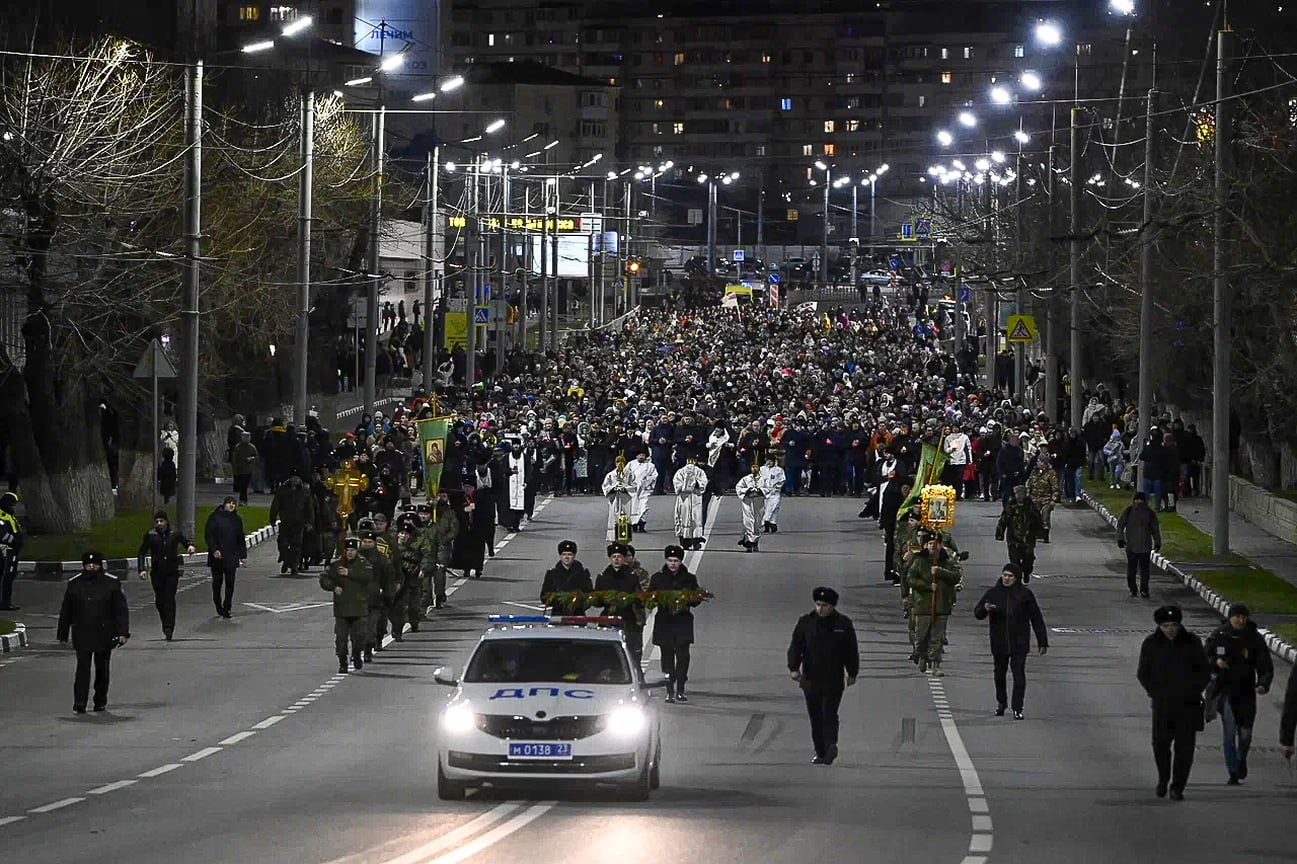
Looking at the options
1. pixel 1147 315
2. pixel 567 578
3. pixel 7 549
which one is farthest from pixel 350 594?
pixel 1147 315

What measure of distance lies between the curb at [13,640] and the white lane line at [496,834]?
40.5 ft

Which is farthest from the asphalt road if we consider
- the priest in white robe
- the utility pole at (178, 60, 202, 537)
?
the priest in white robe

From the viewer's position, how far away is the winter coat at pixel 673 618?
2198cm

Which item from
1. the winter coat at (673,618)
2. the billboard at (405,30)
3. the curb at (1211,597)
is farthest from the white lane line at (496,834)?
the billboard at (405,30)

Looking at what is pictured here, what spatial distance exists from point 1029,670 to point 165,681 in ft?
29.3

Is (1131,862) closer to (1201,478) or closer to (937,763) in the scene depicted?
(937,763)

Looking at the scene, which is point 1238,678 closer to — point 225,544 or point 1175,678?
point 1175,678

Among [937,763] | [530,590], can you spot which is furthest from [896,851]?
[530,590]

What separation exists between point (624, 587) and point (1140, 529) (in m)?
10.6

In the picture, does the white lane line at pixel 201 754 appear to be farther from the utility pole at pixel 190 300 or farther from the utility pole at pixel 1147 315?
the utility pole at pixel 1147 315

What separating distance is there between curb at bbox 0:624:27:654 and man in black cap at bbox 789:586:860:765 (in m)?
11.5

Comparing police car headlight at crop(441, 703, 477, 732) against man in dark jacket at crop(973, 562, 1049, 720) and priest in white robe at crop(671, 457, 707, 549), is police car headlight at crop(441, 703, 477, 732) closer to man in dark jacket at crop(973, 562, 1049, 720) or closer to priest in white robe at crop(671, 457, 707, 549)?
man in dark jacket at crop(973, 562, 1049, 720)

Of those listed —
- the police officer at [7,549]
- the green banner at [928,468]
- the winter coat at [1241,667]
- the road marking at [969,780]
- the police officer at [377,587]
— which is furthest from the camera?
the green banner at [928,468]

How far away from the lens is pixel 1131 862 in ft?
44.5
